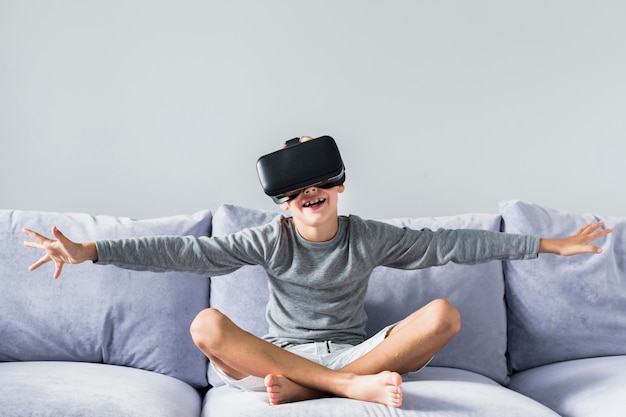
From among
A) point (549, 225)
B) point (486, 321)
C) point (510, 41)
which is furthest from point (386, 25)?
point (486, 321)

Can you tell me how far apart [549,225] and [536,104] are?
0.64m

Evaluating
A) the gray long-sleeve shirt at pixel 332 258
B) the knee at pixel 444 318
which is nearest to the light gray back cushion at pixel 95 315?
the gray long-sleeve shirt at pixel 332 258

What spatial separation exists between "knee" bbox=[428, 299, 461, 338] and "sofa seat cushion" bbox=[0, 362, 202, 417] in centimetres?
62

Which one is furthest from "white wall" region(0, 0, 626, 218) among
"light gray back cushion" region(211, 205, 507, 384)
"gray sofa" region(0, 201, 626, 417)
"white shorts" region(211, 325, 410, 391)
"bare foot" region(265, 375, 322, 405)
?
"bare foot" region(265, 375, 322, 405)

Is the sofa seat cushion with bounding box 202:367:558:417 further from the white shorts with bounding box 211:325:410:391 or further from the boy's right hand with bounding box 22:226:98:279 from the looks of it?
the boy's right hand with bounding box 22:226:98:279

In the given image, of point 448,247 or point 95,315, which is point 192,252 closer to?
point 95,315

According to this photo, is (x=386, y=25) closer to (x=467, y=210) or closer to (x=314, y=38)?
(x=314, y=38)

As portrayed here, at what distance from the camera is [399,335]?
200cm

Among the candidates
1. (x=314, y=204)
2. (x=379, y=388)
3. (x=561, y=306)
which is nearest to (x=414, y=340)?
(x=379, y=388)

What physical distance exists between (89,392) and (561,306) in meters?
1.39

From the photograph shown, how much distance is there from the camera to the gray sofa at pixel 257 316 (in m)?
2.11

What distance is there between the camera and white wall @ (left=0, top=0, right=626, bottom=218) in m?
2.80

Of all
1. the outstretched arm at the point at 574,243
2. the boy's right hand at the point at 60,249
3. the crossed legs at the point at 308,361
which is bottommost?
the crossed legs at the point at 308,361

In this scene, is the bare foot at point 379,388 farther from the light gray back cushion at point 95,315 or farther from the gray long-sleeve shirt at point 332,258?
the light gray back cushion at point 95,315
